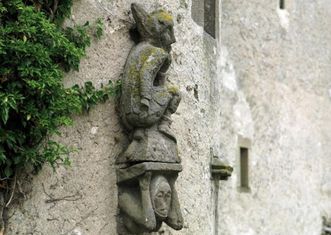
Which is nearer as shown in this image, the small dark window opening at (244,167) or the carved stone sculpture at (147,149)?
the carved stone sculpture at (147,149)

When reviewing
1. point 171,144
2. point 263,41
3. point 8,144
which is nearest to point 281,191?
point 263,41

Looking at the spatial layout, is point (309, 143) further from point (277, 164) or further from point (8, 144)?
point (8, 144)

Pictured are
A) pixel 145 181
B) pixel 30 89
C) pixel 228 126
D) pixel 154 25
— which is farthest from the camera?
pixel 228 126

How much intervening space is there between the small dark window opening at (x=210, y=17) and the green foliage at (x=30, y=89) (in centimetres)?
186

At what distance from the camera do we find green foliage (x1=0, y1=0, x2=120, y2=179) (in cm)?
297

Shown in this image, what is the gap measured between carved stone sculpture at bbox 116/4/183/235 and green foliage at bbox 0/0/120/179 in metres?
0.40

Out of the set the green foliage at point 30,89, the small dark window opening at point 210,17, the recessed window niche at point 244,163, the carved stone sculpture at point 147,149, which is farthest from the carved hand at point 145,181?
the recessed window niche at point 244,163

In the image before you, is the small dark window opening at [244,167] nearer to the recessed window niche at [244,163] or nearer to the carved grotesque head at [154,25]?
the recessed window niche at [244,163]

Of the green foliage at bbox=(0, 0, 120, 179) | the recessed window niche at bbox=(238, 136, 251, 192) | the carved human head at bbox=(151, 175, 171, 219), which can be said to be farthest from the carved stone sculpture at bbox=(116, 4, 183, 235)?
the recessed window niche at bbox=(238, 136, 251, 192)

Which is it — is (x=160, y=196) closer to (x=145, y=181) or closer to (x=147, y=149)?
(x=145, y=181)

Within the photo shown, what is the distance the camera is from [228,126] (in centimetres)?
978

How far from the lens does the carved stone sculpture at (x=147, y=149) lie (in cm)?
344

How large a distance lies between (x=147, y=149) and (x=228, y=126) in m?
6.40

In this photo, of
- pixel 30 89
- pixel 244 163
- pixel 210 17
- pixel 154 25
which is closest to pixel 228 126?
pixel 244 163
